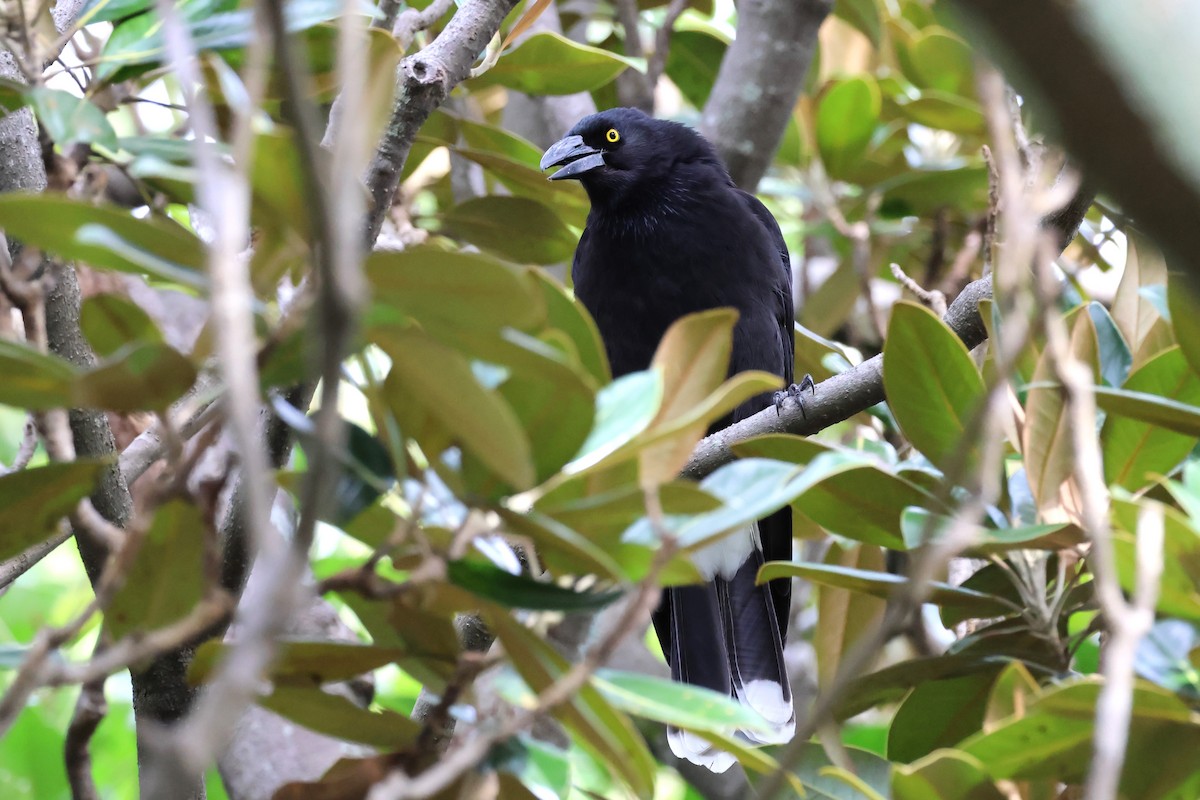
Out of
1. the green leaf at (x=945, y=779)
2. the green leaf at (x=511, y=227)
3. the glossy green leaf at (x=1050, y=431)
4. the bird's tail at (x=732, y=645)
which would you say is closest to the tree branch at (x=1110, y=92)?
the green leaf at (x=945, y=779)

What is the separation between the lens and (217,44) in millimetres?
1564

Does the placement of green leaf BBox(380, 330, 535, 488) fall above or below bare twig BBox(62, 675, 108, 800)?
above

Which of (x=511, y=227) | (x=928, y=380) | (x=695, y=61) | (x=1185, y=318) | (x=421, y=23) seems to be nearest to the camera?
(x=1185, y=318)

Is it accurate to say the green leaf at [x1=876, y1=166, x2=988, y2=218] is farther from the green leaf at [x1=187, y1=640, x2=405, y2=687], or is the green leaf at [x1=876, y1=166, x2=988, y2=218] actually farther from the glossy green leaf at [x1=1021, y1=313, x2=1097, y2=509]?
the green leaf at [x1=187, y1=640, x2=405, y2=687]

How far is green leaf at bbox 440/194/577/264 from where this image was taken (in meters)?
2.73

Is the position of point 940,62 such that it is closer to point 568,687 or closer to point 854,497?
point 854,497

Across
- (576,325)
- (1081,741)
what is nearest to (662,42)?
(576,325)

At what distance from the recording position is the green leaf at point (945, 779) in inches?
53.1

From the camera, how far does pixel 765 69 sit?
124 inches

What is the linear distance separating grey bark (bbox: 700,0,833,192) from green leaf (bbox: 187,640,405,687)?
225cm

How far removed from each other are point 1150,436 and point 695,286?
1590 mm

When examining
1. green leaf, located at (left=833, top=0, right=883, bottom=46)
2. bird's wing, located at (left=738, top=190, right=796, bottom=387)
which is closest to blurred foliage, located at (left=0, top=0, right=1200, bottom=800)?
bird's wing, located at (left=738, top=190, right=796, bottom=387)

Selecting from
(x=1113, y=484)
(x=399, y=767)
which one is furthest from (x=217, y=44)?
(x=1113, y=484)

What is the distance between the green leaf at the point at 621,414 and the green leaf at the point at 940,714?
0.93m
